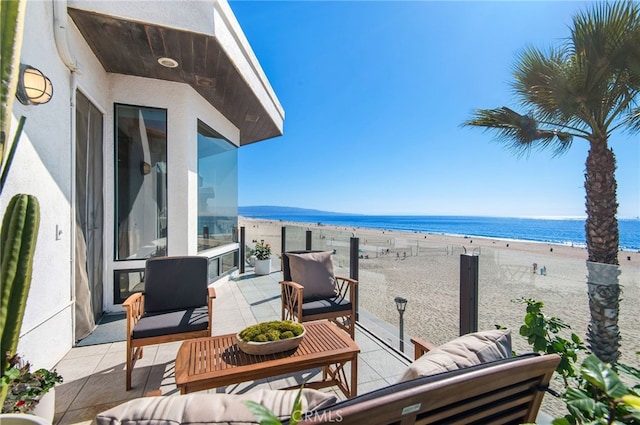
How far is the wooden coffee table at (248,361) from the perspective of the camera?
159cm

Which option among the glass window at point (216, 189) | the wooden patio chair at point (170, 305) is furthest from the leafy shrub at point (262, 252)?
the wooden patio chair at point (170, 305)

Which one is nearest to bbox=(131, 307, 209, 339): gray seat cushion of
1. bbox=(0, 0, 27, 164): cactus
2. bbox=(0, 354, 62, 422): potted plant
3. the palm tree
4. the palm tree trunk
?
bbox=(0, 354, 62, 422): potted plant

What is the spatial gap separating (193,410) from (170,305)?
7.98 ft

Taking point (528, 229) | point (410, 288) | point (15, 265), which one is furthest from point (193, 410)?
point (528, 229)

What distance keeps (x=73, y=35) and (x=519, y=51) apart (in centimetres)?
514

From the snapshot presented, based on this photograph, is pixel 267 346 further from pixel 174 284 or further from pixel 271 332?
pixel 174 284

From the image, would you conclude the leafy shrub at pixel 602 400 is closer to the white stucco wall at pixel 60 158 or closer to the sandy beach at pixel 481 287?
the sandy beach at pixel 481 287

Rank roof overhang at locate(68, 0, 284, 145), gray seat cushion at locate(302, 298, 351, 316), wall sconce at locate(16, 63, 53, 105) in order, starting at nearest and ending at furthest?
1. wall sconce at locate(16, 63, 53, 105)
2. roof overhang at locate(68, 0, 284, 145)
3. gray seat cushion at locate(302, 298, 351, 316)

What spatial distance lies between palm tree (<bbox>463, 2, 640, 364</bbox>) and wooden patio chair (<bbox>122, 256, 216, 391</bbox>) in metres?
3.22

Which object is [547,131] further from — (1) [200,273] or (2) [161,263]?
(2) [161,263]

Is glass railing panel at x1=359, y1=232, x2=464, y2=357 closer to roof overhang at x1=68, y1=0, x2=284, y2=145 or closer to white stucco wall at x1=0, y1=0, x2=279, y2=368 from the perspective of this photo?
white stucco wall at x1=0, y1=0, x2=279, y2=368

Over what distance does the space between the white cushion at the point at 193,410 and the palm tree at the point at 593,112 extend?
2.56 m

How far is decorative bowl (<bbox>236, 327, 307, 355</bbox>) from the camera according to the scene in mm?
1803

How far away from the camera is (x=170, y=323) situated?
2.40m
